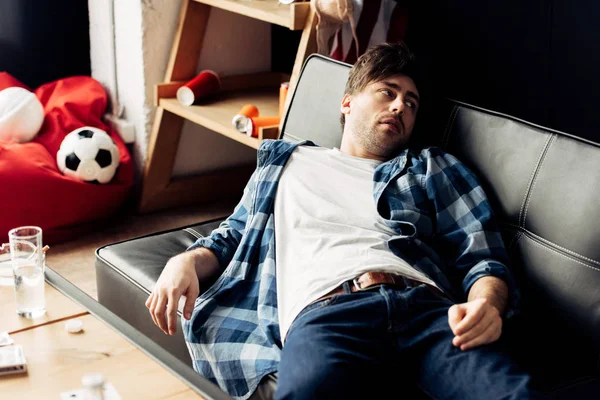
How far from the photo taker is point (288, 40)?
3.50 metres

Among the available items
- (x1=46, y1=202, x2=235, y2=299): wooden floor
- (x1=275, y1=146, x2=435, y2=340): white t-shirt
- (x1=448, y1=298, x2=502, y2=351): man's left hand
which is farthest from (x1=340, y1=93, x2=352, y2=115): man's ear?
(x1=46, y1=202, x2=235, y2=299): wooden floor

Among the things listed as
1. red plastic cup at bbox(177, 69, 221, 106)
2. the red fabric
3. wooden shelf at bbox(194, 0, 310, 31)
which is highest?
wooden shelf at bbox(194, 0, 310, 31)

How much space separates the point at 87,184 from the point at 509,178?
1756mm

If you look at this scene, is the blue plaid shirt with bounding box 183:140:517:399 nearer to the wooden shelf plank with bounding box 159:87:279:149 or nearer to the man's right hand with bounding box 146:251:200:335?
the man's right hand with bounding box 146:251:200:335

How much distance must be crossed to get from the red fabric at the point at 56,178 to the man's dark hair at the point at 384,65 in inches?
55.4

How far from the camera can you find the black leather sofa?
65.5 inches

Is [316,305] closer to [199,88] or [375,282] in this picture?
[375,282]

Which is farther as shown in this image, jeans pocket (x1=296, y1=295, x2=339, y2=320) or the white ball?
the white ball

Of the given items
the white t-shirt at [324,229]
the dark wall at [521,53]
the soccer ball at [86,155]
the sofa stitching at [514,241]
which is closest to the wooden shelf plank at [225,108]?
the soccer ball at [86,155]

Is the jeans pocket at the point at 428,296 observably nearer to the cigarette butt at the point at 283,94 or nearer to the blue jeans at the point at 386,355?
the blue jeans at the point at 386,355

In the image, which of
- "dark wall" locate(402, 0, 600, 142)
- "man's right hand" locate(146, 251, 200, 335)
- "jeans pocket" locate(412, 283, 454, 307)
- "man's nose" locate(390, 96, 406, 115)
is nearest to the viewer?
"jeans pocket" locate(412, 283, 454, 307)

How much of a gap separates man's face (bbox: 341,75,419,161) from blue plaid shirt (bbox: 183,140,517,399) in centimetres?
5

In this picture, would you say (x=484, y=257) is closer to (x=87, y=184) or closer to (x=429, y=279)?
(x=429, y=279)

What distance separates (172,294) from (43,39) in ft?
7.01
